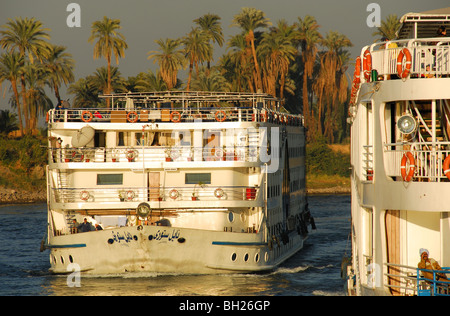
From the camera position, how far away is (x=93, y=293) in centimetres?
2886

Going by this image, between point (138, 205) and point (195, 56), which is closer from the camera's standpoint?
point (138, 205)

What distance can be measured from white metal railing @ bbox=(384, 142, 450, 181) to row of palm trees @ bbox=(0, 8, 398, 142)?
59062 mm

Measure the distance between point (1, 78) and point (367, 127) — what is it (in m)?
63.4

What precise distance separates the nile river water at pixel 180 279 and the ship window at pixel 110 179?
13.1ft

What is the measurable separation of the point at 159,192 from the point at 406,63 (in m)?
17.1

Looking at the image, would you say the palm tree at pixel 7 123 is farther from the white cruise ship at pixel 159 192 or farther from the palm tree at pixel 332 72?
the white cruise ship at pixel 159 192

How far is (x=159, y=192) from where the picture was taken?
31969 millimetres

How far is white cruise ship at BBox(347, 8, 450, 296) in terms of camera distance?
15.9m

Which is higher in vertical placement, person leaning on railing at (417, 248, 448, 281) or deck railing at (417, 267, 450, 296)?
person leaning on railing at (417, 248, 448, 281)

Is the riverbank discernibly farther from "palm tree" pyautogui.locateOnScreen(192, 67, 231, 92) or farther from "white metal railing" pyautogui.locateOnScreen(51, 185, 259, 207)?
"white metal railing" pyautogui.locateOnScreen(51, 185, 259, 207)

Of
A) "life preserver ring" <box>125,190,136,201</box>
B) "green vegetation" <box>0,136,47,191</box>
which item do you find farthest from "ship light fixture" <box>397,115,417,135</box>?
"green vegetation" <box>0,136,47,191</box>

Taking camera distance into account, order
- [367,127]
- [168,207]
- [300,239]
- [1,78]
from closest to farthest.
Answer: [367,127] → [168,207] → [300,239] → [1,78]
